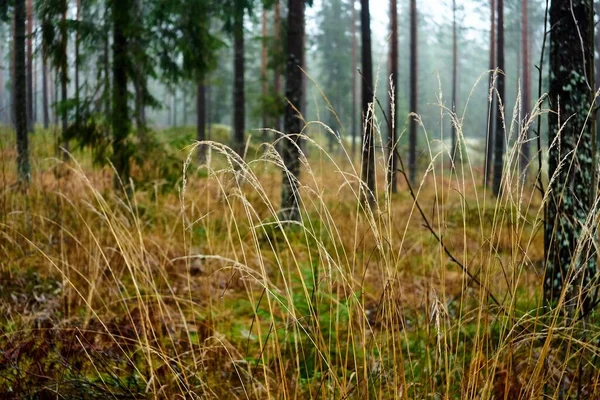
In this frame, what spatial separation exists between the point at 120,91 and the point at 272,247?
5534 mm

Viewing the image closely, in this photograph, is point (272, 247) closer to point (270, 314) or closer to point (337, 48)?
point (270, 314)

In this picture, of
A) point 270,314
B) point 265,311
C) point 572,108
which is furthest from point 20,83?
point 572,108

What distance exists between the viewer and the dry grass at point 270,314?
181 centimetres

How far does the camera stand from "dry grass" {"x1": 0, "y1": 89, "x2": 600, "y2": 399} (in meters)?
1.81

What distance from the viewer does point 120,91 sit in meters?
6.38

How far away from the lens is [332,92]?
35.9m

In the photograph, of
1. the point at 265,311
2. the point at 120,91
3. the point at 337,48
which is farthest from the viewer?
the point at 337,48

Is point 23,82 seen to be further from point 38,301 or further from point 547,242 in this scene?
point 547,242

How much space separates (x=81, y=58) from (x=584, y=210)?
18.9 feet

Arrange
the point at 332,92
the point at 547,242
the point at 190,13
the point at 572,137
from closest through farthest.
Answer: the point at 572,137 < the point at 547,242 < the point at 190,13 < the point at 332,92

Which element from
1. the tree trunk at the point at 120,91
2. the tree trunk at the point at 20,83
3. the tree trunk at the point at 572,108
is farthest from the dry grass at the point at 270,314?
the tree trunk at the point at 20,83

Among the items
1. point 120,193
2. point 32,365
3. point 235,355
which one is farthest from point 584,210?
point 120,193

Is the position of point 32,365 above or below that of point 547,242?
below

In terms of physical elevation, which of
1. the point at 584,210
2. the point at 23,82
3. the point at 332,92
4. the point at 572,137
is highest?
the point at 332,92
